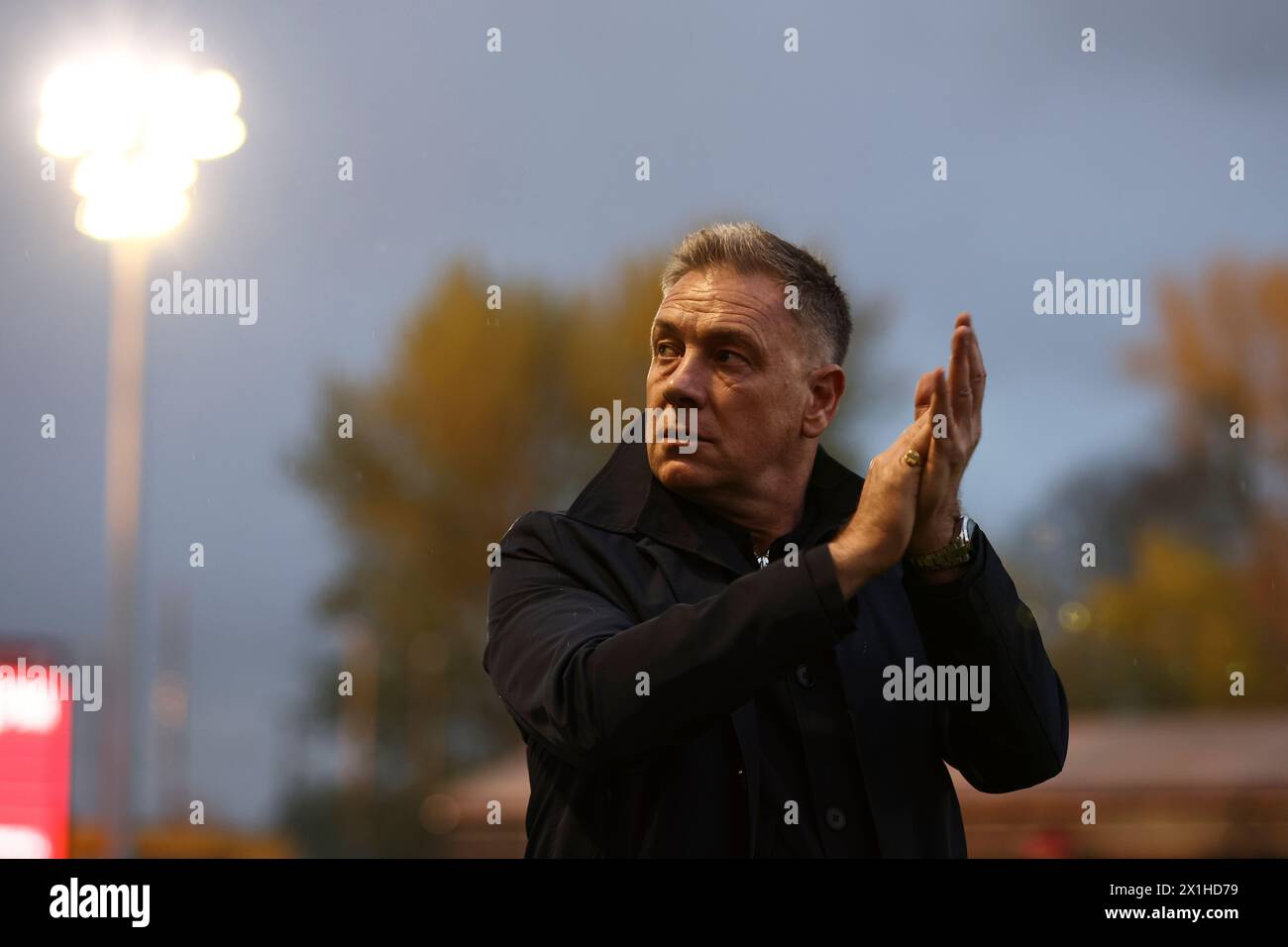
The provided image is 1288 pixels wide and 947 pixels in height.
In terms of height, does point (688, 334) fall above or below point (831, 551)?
above

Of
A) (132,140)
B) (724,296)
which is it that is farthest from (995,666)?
(132,140)

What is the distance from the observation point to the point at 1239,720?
2441 centimetres

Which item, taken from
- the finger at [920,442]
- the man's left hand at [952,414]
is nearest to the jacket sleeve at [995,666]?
the man's left hand at [952,414]

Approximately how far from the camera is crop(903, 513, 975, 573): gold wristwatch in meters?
3.03

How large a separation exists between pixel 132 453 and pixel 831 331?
1033cm

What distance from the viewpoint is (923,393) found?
9.62 ft

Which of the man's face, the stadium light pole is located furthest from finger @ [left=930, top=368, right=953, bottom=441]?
the stadium light pole

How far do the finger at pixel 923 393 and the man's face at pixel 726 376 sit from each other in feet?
1.38

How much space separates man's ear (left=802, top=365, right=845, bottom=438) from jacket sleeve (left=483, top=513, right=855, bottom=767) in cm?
67

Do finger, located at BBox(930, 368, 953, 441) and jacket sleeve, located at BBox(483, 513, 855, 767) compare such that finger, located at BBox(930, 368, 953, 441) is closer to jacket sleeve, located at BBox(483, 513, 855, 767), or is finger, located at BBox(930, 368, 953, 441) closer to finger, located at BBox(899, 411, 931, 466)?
finger, located at BBox(899, 411, 931, 466)

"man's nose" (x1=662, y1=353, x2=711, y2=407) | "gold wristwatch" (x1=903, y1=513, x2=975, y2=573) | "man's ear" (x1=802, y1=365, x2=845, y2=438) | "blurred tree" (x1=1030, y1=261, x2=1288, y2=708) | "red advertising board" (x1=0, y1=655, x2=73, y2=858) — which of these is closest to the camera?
"gold wristwatch" (x1=903, y1=513, x2=975, y2=573)

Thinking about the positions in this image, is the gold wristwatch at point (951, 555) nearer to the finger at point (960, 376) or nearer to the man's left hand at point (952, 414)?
the man's left hand at point (952, 414)
